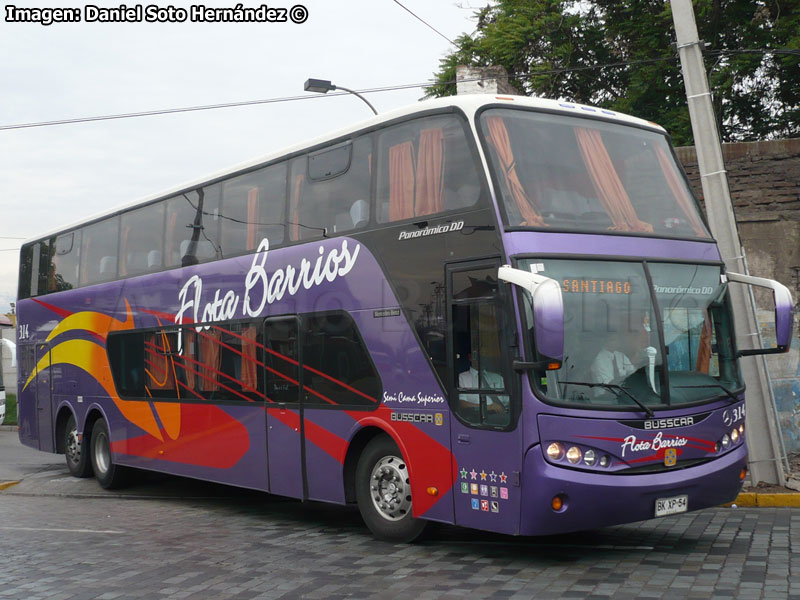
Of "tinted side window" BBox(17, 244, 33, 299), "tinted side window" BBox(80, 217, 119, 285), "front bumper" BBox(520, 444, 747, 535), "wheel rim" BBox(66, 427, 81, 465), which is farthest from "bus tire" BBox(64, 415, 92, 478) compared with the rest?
"front bumper" BBox(520, 444, 747, 535)

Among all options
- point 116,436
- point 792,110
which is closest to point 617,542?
point 116,436

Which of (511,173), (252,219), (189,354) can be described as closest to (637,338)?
(511,173)

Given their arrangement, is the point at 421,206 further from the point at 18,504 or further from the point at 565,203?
the point at 18,504

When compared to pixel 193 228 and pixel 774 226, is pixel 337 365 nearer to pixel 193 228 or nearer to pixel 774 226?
pixel 193 228

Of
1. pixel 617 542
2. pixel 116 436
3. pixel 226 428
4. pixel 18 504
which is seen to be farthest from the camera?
pixel 116 436

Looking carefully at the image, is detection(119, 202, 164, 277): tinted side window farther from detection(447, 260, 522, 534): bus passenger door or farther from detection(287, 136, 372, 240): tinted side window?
detection(447, 260, 522, 534): bus passenger door

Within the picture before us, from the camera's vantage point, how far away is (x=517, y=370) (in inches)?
307

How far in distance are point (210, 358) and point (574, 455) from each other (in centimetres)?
600

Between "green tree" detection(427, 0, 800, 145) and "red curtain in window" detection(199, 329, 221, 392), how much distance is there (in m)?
14.6

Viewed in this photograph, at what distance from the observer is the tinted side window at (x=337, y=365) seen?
31.9ft

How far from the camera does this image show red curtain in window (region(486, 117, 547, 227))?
8.27m

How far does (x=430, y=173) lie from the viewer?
9.10 meters

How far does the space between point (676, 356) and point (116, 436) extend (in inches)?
374

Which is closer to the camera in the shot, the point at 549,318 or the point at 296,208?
the point at 549,318
